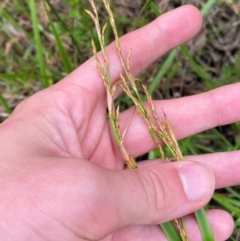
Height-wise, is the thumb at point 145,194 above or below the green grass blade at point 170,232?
above

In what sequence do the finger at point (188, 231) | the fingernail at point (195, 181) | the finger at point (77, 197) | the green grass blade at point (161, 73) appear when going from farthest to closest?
the green grass blade at point (161, 73), the finger at point (188, 231), the fingernail at point (195, 181), the finger at point (77, 197)

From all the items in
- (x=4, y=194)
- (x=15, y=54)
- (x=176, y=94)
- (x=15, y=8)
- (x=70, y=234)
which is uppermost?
(x=15, y=8)

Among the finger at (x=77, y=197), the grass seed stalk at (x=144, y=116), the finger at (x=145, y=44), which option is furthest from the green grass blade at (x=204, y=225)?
the finger at (x=145, y=44)

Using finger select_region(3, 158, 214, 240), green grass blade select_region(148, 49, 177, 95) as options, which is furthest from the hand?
green grass blade select_region(148, 49, 177, 95)

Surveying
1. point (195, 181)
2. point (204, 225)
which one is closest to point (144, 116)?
point (195, 181)

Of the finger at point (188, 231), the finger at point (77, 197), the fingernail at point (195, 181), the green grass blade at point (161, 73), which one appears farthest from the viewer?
the green grass blade at point (161, 73)

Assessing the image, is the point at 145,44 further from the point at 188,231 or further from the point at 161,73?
the point at 188,231

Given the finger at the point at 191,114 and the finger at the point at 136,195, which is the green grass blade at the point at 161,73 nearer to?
the finger at the point at 191,114

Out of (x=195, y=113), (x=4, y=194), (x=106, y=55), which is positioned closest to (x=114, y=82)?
A: (x=106, y=55)

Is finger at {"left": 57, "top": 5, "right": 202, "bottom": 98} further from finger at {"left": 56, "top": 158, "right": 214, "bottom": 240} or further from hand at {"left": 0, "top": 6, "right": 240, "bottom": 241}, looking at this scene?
finger at {"left": 56, "top": 158, "right": 214, "bottom": 240}

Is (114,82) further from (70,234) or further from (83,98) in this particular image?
(70,234)
